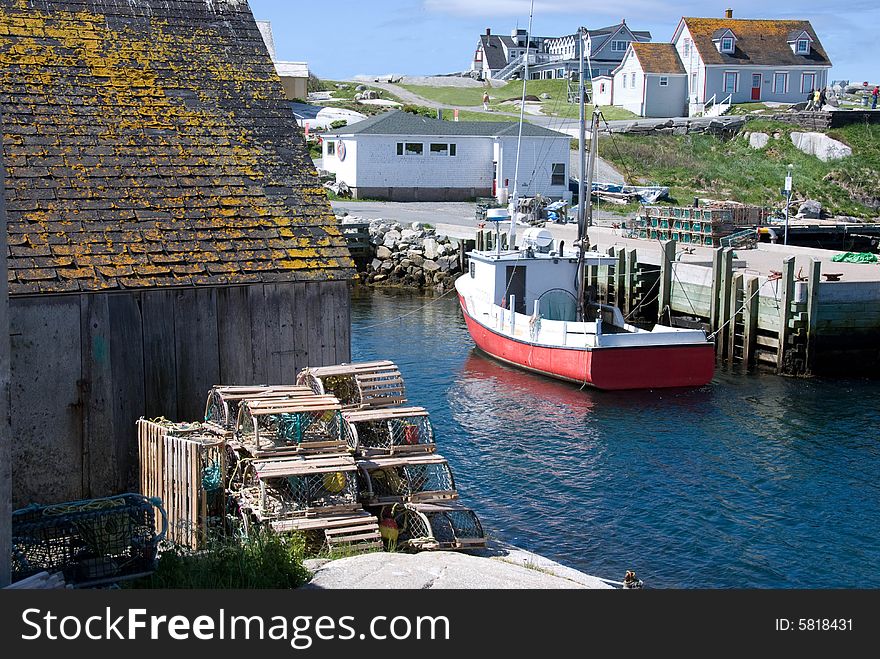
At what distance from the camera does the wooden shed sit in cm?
1134

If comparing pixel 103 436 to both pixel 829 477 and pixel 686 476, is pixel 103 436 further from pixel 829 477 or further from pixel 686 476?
pixel 829 477

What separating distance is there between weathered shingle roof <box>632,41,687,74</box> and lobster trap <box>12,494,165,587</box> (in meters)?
68.5

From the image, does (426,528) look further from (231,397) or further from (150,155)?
(150,155)

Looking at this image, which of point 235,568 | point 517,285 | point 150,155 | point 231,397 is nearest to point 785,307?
point 517,285

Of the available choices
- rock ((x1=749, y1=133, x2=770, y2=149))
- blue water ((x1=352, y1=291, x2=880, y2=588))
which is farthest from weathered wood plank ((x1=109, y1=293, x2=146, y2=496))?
rock ((x1=749, y1=133, x2=770, y2=149))

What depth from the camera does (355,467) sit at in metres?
10.8

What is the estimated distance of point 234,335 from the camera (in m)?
12.4

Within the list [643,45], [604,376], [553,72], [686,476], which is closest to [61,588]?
[686,476]

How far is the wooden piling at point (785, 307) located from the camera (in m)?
26.4

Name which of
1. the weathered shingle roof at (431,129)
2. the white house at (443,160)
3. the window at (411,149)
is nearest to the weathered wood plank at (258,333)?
the weathered shingle roof at (431,129)

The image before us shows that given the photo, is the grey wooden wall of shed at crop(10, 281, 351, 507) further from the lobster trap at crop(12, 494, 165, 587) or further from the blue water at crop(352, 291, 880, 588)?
the blue water at crop(352, 291, 880, 588)

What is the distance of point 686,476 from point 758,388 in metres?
7.65

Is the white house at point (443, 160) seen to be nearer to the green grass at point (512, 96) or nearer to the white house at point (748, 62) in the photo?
the green grass at point (512, 96)

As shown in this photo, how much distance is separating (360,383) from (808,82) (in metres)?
67.8
